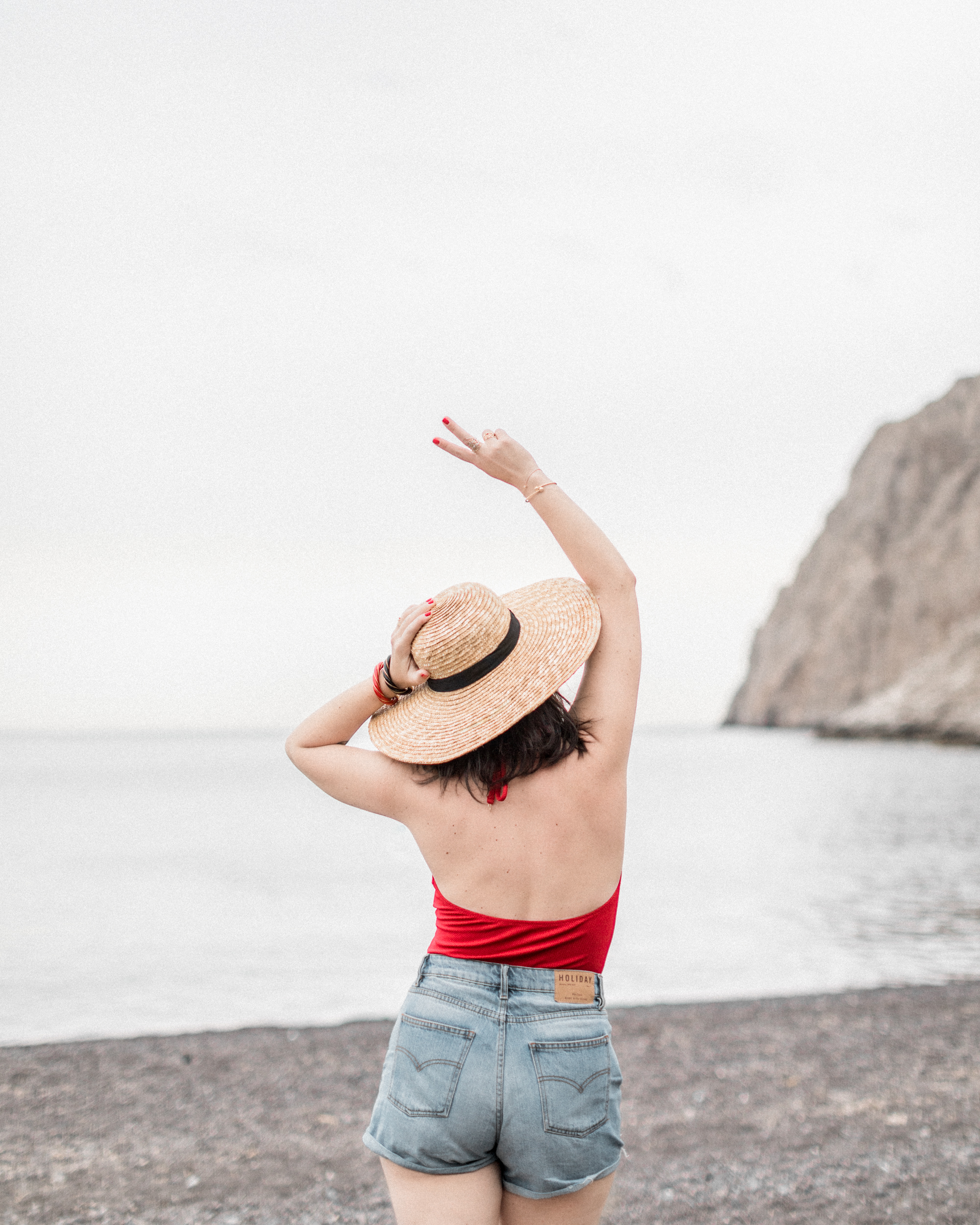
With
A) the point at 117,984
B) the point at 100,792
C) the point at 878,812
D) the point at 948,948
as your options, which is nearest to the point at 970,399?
the point at 878,812

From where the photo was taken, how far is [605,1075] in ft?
6.12

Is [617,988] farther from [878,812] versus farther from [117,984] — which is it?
[878,812]

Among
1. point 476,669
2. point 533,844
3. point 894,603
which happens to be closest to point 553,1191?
point 533,844

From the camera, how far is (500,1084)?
1.79 meters

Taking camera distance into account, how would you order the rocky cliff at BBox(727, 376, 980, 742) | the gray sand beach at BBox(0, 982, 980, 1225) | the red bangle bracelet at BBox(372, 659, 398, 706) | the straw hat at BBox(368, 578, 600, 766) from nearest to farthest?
the straw hat at BBox(368, 578, 600, 766) < the red bangle bracelet at BBox(372, 659, 398, 706) < the gray sand beach at BBox(0, 982, 980, 1225) < the rocky cliff at BBox(727, 376, 980, 742)

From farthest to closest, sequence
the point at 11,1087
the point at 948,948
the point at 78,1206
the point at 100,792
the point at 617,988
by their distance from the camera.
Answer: the point at 100,792 → the point at 948,948 → the point at 617,988 → the point at 11,1087 → the point at 78,1206

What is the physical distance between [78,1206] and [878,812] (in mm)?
26376

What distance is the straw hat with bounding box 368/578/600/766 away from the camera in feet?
6.24

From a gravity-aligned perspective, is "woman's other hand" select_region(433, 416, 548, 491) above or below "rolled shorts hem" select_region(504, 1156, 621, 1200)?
above

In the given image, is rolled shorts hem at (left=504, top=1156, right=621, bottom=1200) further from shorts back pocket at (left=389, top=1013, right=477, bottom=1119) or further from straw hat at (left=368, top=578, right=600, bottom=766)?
straw hat at (left=368, top=578, right=600, bottom=766)

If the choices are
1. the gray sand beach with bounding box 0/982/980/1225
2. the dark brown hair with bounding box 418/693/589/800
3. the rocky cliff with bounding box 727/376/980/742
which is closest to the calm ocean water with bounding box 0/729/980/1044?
the gray sand beach with bounding box 0/982/980/1225

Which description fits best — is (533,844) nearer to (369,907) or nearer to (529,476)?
(529,476)

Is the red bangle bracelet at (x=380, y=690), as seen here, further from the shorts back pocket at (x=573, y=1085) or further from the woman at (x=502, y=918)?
the shorts back pocket at (x=573, y=1085)

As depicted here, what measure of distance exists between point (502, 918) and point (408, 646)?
0.57 m
